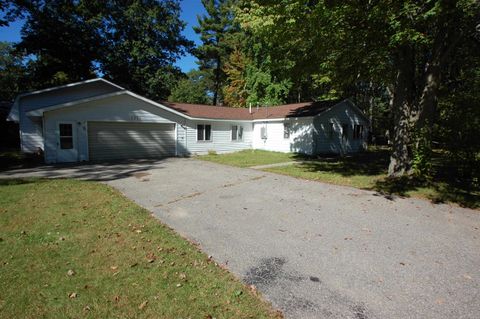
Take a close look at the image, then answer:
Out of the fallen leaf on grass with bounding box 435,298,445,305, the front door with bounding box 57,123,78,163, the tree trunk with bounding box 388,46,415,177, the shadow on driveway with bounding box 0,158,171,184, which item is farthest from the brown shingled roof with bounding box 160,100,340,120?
the fallen leaf on grass with bounding box 435,298,445,305

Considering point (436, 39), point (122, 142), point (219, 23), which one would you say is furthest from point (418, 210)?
point (219, 23)

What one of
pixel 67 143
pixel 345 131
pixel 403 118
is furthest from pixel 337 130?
pixel 67 143

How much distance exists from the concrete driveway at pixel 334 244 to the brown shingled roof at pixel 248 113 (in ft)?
38.2

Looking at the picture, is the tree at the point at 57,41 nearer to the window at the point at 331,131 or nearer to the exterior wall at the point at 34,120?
the exterior wall at the point at 34,120

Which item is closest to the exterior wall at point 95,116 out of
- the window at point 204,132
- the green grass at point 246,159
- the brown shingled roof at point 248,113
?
the window at point 204,132

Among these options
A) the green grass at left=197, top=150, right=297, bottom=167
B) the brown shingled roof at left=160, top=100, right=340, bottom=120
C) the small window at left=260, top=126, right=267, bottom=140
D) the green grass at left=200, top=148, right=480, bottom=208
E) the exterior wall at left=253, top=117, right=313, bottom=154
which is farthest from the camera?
the small window at left=260, top=126, right=267, bottom=140

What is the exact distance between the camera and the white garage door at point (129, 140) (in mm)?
15730

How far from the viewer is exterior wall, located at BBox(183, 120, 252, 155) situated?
765 inches

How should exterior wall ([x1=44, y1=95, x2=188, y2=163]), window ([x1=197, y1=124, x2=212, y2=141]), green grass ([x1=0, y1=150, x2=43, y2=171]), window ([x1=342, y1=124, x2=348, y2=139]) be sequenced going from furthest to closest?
window ([x1=342, y1=124, x2=348, y2=139]) → window ([x1=197, y1=124, x2=212, y2=141]) → exterior wall ([x1=44, y1=95, x2=188, y2=163]) → green grass ([x1=0, y1=150, x2=43, y2=171])

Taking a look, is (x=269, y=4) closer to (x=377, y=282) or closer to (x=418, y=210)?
(x=418, y=210)

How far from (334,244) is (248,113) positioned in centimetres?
2113

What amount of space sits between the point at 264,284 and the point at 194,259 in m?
1.20

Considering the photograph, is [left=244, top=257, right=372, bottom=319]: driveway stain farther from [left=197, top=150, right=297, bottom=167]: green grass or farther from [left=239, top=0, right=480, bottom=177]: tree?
[left=197, top=150, right=297, bottom=167]: green grass

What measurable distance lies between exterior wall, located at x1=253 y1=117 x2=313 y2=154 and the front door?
44.6ft
